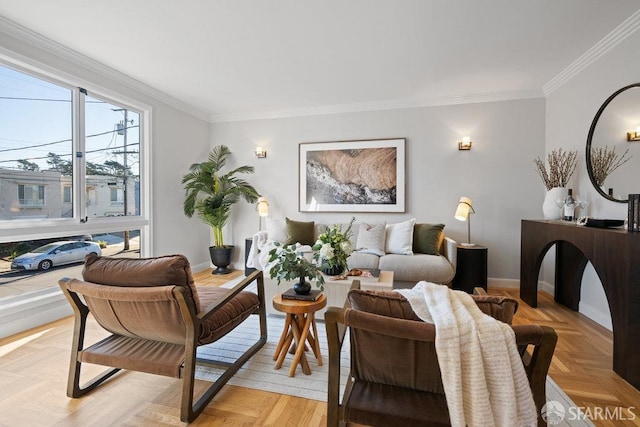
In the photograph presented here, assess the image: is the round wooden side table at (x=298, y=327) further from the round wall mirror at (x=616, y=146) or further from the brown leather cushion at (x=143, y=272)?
the round wall mirror at (x=616, y=146)

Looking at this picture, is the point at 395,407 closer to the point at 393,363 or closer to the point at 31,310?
the point at 393,363

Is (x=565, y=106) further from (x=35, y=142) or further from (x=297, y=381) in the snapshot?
(x=35, y=142)

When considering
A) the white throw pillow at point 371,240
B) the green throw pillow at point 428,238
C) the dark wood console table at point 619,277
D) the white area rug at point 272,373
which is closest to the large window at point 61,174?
the white area rug at point 272,373

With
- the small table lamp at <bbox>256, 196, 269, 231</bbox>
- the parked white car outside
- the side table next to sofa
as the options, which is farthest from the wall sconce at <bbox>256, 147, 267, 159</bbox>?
the side table next to sofa

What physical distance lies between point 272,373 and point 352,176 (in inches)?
121

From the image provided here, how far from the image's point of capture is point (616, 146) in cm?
248

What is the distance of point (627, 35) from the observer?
7.82ft

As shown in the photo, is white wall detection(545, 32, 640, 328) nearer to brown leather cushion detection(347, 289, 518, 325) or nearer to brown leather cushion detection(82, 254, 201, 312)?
brown leather cushion detection(347, 289, 518, 325)

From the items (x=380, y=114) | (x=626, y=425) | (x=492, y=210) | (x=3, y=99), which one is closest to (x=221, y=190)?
(x=3, y=99)

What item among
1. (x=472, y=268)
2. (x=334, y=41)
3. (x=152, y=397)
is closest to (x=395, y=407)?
(x=152, y=397)

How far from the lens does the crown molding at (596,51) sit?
2.31 metres

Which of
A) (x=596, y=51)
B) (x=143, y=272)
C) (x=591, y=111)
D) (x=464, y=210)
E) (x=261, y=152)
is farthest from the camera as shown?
(x=261, y=152)

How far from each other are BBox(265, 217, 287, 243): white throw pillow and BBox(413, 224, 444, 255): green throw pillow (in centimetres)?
185

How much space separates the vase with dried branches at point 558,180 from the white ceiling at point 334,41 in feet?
3.25
